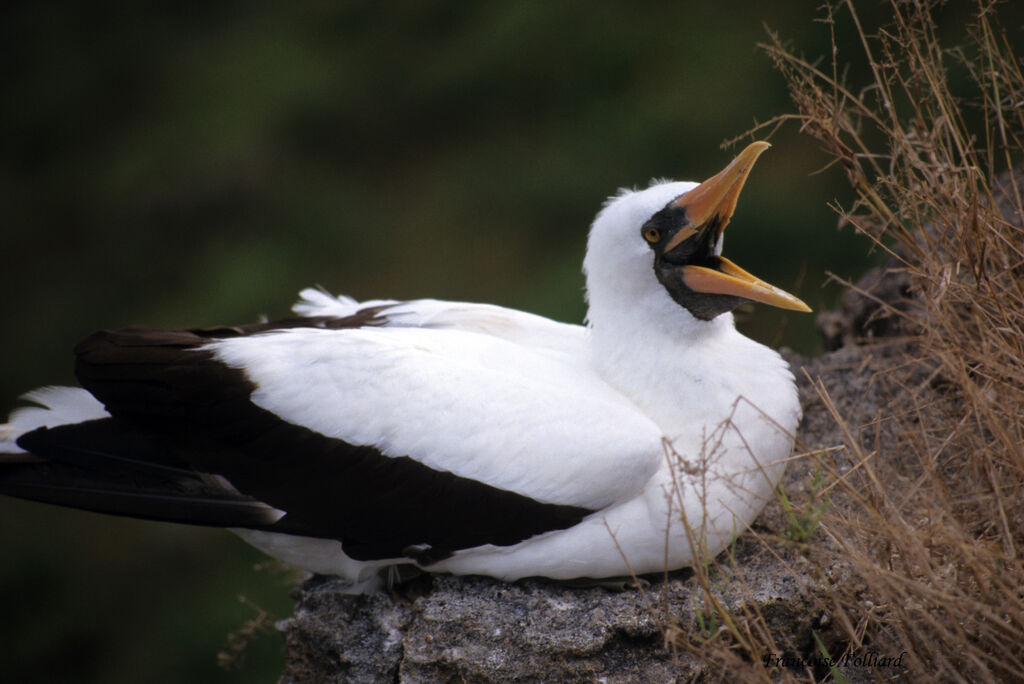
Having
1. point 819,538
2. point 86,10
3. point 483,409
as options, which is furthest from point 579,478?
point 86,10

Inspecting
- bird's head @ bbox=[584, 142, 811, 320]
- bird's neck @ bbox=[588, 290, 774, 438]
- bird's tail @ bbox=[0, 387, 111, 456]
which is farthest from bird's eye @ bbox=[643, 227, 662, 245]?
bird's tail @ bbox=[0, 387, 111, 456]

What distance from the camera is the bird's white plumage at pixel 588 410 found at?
10.4 ft

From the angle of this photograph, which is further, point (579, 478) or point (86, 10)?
point (86, 10)

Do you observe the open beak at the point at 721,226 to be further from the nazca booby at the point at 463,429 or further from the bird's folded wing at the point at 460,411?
the bird's folded wing at the point at 460,411

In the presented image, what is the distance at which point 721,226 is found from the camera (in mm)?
3523

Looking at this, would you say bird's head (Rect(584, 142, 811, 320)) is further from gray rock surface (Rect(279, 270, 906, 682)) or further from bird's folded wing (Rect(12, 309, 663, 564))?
gray rock surface (Rect(279, 270, 906, 682))

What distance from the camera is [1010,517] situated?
272 centimetres

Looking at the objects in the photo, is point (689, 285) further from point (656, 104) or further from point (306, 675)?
point (656, 104)

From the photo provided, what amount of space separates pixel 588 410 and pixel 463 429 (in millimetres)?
393

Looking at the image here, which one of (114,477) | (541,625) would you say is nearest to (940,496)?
(541,625)

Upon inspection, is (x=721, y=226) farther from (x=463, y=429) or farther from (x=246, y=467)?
(x=246, y=467)

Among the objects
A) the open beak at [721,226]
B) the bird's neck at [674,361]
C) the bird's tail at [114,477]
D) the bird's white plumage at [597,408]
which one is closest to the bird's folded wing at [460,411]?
the bird's white plumage at [597,408]

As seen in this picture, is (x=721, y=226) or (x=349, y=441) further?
(x=721, y=226)

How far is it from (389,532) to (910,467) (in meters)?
1.59
